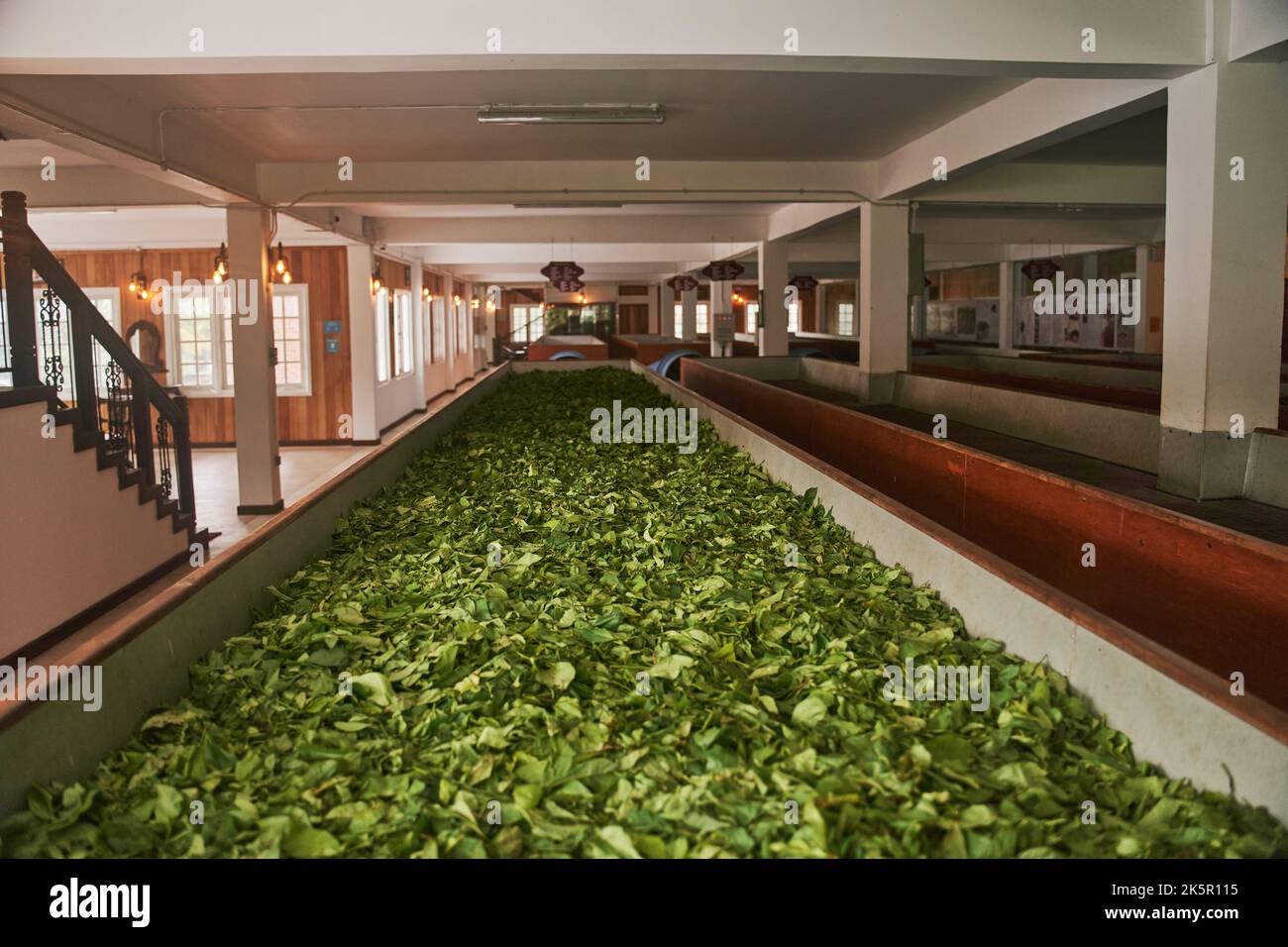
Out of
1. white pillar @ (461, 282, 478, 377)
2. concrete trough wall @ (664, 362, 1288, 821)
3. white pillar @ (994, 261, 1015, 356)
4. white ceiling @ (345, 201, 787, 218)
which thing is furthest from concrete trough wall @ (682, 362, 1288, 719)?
white pillar @ (461, 282, 478, 377)

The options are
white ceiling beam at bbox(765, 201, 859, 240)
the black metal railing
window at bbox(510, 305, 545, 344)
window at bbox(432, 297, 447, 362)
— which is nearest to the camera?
the black metal railing

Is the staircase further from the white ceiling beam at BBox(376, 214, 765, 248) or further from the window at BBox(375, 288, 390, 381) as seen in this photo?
the window at BBox(375, 288, 390, 381)

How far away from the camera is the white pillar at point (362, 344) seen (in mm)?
13742

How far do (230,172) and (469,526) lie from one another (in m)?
5.37

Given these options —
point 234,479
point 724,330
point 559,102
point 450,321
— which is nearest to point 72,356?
point 559,102

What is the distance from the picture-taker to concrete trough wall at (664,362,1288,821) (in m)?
1.93

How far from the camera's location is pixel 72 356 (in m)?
6.55

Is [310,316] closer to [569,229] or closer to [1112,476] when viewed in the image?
[569,229]

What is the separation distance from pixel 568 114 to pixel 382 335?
30.6ft

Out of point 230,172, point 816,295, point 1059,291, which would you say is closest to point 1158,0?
point 230,172

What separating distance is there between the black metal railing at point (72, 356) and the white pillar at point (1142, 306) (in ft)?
44.0

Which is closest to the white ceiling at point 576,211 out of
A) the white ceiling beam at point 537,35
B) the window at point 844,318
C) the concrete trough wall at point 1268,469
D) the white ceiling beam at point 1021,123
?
the white ceiling beam at point 1021,123

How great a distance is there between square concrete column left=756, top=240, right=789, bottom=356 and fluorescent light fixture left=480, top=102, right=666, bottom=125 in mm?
7749
